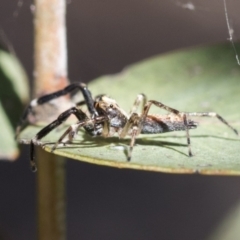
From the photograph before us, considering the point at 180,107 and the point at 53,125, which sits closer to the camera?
the point at 53,125

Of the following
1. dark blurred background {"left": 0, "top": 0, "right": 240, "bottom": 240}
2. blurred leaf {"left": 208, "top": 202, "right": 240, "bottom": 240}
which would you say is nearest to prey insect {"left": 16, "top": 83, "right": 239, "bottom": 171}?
blurred leaf {"left": 208, "top": 202, "right": 240, "bottom": 240}

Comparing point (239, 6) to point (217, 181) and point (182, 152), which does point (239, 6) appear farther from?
point (182, 152)

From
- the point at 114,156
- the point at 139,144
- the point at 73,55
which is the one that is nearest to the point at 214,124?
the point at 139,144

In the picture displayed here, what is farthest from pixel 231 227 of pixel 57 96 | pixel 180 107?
pixel 57 96

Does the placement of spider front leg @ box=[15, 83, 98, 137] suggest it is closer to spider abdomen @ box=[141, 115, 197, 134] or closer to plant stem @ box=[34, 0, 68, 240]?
plant stem @ box=[34, 0, 68, 240]

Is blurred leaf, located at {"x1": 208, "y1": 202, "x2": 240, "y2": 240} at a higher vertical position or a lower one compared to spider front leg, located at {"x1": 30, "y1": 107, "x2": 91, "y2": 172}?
lower

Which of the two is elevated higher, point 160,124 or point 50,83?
point 50,83

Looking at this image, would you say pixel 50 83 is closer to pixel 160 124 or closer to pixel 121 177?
pixel 160 124
